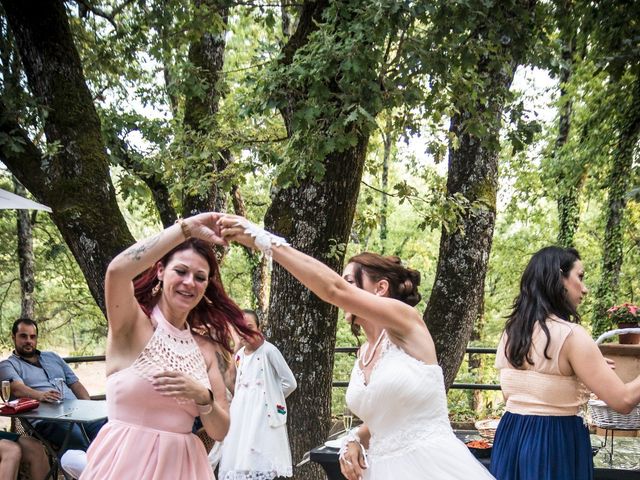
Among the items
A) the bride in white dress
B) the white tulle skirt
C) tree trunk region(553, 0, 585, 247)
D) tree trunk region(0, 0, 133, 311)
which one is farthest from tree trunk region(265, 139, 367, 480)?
tree trunk region(553, 0, 585, 247)

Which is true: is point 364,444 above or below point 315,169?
below

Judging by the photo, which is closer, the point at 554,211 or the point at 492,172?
the point at 492,172

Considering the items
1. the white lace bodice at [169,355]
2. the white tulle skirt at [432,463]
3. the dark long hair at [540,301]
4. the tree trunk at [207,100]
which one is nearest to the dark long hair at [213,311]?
the white lace bodice at [169,355]

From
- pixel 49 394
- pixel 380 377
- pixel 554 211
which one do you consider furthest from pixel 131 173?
pixel 554 211

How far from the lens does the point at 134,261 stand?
2.54 meters

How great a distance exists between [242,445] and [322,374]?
1.00m

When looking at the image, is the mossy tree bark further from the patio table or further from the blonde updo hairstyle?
the blonde updo hairstyle

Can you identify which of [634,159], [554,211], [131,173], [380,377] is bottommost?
[380,377]

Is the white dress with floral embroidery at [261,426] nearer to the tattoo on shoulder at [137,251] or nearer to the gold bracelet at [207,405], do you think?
the gold bracelet at [207,405]

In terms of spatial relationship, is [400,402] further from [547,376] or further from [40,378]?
[40,378]

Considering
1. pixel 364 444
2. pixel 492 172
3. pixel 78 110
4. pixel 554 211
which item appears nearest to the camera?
pixel 364 444

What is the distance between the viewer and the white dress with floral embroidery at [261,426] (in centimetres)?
551

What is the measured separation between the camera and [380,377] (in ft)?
9.45

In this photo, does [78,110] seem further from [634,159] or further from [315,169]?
[634,159]
